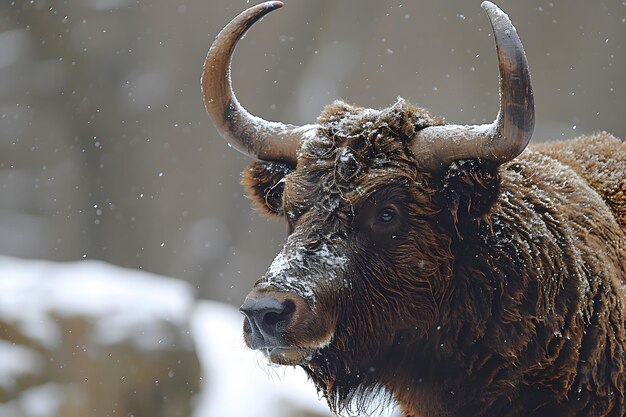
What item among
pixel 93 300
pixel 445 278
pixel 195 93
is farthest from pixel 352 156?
pixel 195 93

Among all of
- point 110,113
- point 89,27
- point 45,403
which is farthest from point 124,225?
point 45,403

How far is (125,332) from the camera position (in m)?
9.47

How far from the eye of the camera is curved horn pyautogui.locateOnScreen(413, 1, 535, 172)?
3.54m

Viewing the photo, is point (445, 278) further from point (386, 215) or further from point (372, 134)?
point (372, 134)

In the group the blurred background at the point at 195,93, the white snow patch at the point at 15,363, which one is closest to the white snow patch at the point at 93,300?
the white snow patch at the point at 15,363

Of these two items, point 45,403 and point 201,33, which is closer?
point 45,403

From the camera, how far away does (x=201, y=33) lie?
12.3 meters

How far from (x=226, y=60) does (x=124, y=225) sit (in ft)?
30.4

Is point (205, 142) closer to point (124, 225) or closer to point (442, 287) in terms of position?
point (124, 225)

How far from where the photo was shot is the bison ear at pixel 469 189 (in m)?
3.91

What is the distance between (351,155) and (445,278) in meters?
0.70

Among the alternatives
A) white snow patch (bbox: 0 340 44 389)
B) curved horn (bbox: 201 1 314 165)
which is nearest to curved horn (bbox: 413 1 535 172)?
curved horn (bbox: 201 1 314 165)

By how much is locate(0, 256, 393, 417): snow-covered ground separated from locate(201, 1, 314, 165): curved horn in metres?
4.72

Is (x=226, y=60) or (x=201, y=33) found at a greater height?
(x=226, y=60)
